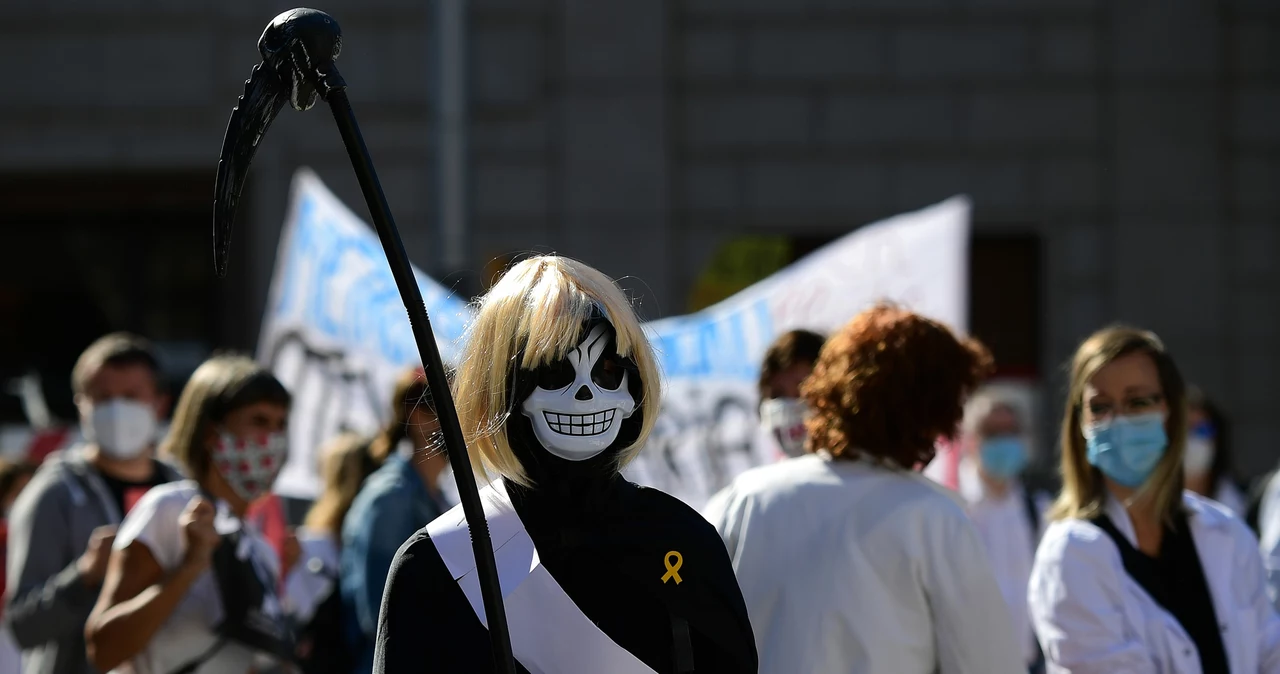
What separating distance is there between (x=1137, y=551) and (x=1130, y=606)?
0.55 ft

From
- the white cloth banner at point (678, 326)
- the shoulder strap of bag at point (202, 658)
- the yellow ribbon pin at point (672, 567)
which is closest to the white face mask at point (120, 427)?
the shoulder strap of bag at point (202, 658)

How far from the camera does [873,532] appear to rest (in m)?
3.30

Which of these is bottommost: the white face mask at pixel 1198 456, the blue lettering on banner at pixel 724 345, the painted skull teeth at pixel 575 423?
the white face mask at pixel 1198 456

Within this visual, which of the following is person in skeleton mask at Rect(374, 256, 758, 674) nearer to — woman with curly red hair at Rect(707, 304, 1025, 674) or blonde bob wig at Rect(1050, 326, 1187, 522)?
woman with curly red hair at Rect(707, 304, 1025, 674)

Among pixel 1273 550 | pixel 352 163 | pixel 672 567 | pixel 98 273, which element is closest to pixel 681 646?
pixel 672 567

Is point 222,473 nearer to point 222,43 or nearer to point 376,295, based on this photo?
point 376,295

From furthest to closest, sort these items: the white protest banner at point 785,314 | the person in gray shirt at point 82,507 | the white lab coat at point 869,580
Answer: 1. the white protest banner at point 785,314
2. the person in gray shirt at point 82,507
3. the white lab coat at point 869,580

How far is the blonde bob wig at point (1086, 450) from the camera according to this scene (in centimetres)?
395

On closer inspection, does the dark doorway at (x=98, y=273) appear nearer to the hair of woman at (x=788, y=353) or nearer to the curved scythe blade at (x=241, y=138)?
the hair of woman at (x=788, y=353)

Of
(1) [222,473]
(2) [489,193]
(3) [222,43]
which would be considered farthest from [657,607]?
(3) [222,43]

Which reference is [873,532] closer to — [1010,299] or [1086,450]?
[1086,450]

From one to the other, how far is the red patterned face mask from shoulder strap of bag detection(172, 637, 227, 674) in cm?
53

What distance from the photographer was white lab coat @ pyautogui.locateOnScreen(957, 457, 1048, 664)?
6.64 metres

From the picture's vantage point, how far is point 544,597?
7.84 ft
